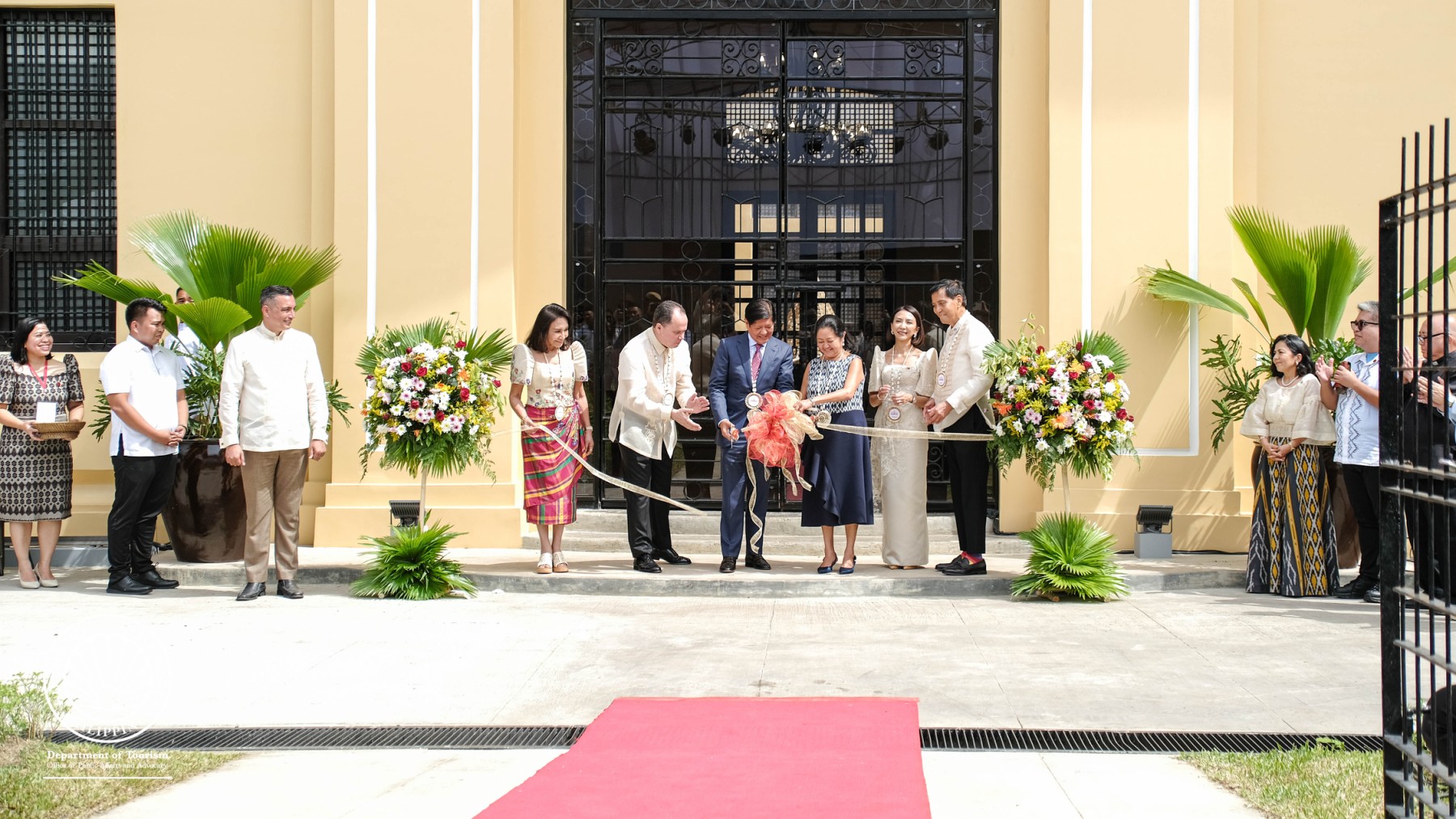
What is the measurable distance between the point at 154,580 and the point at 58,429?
4.02 feet

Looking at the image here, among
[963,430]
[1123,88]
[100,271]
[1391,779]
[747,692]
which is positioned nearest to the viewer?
[1391,779]

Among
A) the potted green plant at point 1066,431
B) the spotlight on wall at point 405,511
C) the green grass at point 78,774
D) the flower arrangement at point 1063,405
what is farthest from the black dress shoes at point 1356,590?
the green grass at point 78,774

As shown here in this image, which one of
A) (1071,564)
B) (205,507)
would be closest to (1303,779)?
(1071,564)

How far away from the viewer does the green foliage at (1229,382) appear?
382 inches

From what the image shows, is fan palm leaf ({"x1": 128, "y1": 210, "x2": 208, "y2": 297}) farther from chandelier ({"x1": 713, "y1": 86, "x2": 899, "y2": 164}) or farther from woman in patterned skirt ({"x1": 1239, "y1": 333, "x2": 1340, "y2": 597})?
woman in patterned skirt ({"x1": 1239, "y1": 333, "x2": 1340, "y2": 597})

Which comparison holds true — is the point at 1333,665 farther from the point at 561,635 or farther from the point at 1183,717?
the point at 561,635

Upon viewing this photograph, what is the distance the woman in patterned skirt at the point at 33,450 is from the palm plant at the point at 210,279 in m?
0.66

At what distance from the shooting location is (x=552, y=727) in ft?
17.5

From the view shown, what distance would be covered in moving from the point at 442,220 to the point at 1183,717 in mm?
7049

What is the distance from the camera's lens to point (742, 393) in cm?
928

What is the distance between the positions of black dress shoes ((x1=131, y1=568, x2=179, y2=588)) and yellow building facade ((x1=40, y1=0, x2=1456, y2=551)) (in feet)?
4.94

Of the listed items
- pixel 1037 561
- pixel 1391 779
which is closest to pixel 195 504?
pixel 1037 561

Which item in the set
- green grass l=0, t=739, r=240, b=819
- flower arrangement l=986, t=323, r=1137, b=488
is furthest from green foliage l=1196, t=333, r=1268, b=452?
green grass l=0, t=739, r=240, b=819

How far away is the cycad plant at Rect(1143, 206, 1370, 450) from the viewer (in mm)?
9320
